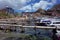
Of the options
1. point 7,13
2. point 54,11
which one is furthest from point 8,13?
point 54,11

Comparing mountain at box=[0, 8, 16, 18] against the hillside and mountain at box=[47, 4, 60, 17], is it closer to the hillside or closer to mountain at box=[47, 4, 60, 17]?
the hillside

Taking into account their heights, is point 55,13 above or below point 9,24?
above

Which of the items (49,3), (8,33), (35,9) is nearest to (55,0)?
(49,3)

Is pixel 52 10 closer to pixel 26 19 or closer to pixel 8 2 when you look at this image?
pixel 26 19

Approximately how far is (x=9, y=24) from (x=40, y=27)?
468mm

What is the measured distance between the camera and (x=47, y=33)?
2.04 m

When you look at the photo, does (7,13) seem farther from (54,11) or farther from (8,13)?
(54,11)

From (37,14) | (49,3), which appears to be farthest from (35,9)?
(49,3)

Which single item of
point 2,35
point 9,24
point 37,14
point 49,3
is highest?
point 49,3

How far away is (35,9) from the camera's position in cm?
210

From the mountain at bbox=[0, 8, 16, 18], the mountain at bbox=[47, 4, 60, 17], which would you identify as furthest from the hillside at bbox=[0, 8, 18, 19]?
the mountain at bbox=[47, 4, 60, 17]

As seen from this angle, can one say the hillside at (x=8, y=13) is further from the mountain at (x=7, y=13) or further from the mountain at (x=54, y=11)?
the mountain at (x=54, y=11)

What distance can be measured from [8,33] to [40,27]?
1.59ft

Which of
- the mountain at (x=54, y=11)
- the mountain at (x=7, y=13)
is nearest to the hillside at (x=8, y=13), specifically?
the mountain at (x=7, y=13)
